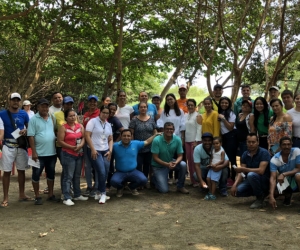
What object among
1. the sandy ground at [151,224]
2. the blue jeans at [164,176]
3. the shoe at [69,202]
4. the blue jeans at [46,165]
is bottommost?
the sandy ground at [151,224]

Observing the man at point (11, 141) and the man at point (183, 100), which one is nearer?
the man at point (11, 141)

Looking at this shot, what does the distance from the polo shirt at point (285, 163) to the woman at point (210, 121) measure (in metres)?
1.36

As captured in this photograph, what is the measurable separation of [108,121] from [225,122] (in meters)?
2.27

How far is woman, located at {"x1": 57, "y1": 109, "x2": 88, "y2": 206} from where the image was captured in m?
5.80

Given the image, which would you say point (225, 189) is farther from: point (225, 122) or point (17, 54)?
point (17, 54)

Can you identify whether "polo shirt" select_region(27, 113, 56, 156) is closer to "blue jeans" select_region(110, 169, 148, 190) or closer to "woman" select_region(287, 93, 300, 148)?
"blue jeans" select_region(110, 169, 148, 190)

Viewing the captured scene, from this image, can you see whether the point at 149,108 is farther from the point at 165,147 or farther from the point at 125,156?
the point at 125,156

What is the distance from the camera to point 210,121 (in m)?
6.71

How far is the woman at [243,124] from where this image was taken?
21.4ft

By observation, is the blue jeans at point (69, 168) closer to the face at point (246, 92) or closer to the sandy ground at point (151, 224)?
the sandy ground at point (151, 224)

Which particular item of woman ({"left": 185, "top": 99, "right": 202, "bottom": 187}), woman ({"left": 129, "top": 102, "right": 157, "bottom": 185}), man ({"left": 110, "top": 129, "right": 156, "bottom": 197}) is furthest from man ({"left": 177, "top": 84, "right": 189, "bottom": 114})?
man ({"left": 110, "top": 129, "right": 156, "bottom": 197})

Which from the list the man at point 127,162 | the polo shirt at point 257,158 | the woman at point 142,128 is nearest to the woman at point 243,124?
the polo shirt at point 257,158

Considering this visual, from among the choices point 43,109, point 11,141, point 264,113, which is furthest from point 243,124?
point 11,141

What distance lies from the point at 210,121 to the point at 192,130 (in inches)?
20.0
